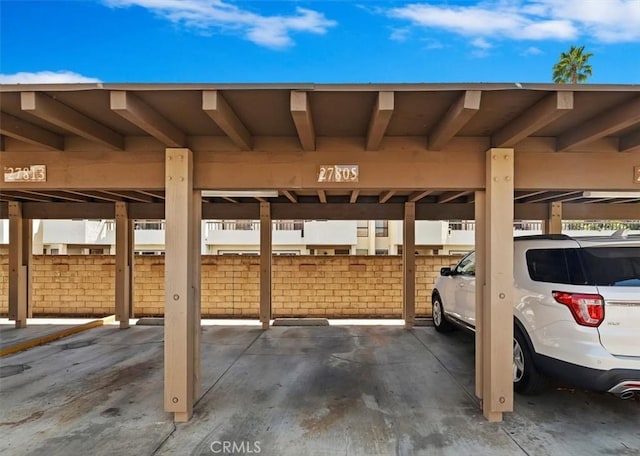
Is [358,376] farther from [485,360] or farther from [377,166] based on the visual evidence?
[377,166]

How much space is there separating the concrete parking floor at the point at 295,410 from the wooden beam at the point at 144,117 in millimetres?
2580

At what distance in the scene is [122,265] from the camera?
878 centimetres

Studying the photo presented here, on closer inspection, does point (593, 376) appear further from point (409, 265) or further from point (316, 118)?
point (409, 265)

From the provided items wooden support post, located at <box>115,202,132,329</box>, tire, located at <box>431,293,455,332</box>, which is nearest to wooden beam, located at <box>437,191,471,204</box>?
tire, located at <box>431,293,455,332</box>

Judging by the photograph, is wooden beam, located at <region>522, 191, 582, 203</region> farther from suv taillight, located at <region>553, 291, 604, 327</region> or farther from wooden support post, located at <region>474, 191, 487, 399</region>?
suv taillight, located at <region>553, 291, 604, 327</region>

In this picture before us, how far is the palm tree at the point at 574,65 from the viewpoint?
20734 mm

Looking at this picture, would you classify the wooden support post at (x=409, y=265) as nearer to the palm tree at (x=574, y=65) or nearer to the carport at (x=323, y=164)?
the carport at (x=323, y=164)

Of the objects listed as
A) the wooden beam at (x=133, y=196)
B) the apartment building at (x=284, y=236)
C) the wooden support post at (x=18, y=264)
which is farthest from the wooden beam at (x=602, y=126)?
the apartment building at (x=284, y=236)

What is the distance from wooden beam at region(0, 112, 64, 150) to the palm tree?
23802mm

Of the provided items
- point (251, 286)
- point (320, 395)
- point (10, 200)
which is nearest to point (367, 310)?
point (251, 286)

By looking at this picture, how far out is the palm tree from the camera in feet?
68.0

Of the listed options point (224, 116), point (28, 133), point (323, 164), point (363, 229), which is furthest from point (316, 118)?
point (363, 229)

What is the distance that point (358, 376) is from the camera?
518 centimetres

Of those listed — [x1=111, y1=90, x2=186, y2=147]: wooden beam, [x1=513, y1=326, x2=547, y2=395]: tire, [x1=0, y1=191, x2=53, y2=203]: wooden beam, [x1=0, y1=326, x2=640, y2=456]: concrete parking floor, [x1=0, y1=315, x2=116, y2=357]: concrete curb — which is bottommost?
[x1=0, y1=315, x2=116, y2=357]: concrete curb
